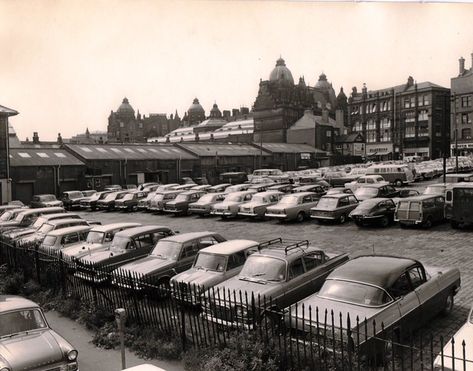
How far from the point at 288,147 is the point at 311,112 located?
19.6m

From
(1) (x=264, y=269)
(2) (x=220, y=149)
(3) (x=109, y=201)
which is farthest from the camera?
(2) (x=220, y=149)

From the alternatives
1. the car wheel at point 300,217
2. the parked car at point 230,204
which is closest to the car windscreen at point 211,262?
the car wheel at point 300,217

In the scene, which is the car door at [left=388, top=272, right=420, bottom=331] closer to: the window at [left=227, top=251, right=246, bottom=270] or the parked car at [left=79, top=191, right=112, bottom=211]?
the window at [left=227, top=251, right=246, bottom=270]

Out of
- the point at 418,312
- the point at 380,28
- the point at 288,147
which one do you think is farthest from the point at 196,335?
the point at 288,147

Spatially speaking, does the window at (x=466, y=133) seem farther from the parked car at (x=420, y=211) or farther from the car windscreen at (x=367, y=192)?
the parked car at (x=420, y=211)

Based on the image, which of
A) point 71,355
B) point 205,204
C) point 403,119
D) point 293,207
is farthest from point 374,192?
point 403,119

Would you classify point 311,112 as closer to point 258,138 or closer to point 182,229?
point 258,138

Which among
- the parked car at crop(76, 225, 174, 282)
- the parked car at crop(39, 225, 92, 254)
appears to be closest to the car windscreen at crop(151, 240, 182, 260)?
the parked car at crop(76, 225, 174, 282)

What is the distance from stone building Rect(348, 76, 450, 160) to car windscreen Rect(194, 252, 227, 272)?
67757 mm

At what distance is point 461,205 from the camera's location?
15852 millimetres

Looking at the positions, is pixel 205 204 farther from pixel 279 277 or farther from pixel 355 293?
pixel 355 293

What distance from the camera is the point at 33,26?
11.8 metres

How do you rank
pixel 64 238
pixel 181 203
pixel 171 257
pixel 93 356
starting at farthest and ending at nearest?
pixel 181 203, pixel 64 238, pixel 171 257, pixel 93 356

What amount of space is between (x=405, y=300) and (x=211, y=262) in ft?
13.8
